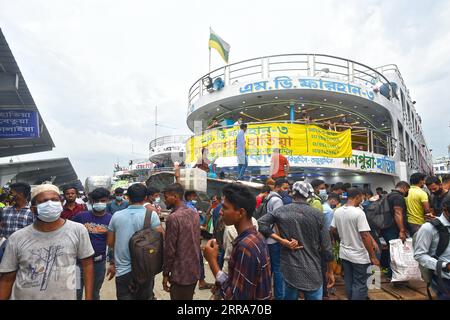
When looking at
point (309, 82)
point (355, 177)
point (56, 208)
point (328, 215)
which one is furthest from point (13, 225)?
point (355, 177)

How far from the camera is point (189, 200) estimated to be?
16.5 ft

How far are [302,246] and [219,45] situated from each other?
15098 mm

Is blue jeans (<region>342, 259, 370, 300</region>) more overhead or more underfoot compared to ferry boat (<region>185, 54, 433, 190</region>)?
more underfoot

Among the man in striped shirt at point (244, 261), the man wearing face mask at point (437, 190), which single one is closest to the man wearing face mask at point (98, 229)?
the man in striped shirt at point (244, 261)

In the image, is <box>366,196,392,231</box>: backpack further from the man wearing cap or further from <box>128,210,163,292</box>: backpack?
<box>128,210,163,292</box>: backpack

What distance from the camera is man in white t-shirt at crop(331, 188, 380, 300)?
3.39 meters

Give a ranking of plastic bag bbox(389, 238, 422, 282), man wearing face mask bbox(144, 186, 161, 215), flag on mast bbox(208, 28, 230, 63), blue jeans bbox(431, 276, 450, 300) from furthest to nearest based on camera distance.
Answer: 1. flag on mast bbox(208, 28, 230, 63)
2. plastic bag bbox(389, 238, 422, 282)
3. man wearing face mask bbox(144, 186, 161, 215)
4. blue jeans bbox(431, 276, 450, 300)

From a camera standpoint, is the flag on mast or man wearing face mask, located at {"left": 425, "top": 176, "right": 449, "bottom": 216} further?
the flag on mast

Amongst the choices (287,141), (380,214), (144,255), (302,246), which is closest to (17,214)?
(144,255)

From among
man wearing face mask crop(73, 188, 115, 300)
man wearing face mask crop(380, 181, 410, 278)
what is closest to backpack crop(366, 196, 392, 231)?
man wearing face mask crop(380, 181, 410, 278)

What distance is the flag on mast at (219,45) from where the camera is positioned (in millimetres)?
15789

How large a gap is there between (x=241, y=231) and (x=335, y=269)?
379cm

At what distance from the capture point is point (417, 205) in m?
4.43

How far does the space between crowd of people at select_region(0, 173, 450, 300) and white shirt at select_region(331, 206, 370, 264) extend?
0.01 metres
